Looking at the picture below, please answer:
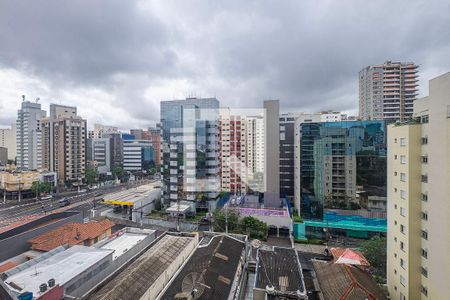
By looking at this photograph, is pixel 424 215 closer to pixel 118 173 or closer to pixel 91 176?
pixel 91 176

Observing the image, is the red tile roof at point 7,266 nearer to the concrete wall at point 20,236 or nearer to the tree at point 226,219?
the concrete wall at point 20,236

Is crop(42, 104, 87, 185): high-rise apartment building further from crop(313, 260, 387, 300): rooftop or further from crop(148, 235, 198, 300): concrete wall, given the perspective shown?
crop(313, 260, 387, 300): rooftop

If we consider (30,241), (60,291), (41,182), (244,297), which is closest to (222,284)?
(244,297)

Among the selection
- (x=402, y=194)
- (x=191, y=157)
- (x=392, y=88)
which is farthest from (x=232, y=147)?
(x=392, y=88)

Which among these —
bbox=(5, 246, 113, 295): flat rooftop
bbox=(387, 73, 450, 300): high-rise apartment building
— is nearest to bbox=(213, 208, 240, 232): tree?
bbox=(5, 246, 113, 295): flat rooftop

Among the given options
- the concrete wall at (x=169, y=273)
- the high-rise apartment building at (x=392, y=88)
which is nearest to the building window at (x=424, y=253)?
the concrete wall at (x=169, y=273)
